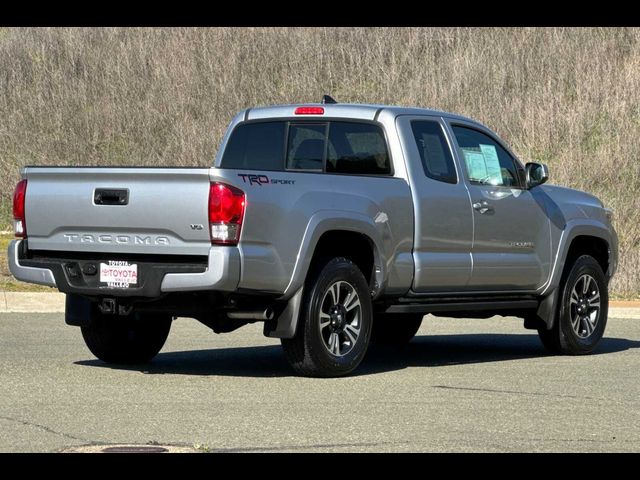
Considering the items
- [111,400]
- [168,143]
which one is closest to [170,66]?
[168,143]

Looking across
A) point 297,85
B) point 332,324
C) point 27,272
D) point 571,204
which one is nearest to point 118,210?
point 27,272

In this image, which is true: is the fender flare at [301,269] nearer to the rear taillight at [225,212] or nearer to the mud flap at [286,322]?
the mud flap at [286,322]

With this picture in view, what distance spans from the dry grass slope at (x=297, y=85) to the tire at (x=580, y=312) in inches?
749

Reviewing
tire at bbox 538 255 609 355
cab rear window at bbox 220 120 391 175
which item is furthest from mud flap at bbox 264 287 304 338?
tire at bbox 538 255 609 355

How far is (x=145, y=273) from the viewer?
10.7 m

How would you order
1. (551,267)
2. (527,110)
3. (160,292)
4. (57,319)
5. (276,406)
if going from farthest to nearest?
1. (527,110)
2. (57,319)
3. (551,267)
4. (160,292)
5. (276,406)

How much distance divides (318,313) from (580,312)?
3.74 meters

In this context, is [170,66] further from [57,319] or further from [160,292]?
[160,292]

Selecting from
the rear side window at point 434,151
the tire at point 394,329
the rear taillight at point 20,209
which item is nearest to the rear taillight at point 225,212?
the rear taillight at point 20,209

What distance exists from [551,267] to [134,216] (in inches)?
177

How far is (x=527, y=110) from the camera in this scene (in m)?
36.4

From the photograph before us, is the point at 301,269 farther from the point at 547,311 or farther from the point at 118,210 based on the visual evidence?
the point at 547,311

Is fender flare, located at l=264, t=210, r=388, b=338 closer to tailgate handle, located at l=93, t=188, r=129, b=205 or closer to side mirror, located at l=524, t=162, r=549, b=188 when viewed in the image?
tailgate handle, located at l=93, t=188, r=129, b=205
